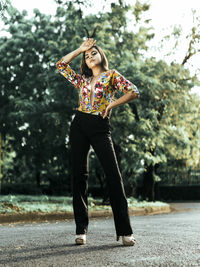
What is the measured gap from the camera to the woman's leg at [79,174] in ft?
14.9

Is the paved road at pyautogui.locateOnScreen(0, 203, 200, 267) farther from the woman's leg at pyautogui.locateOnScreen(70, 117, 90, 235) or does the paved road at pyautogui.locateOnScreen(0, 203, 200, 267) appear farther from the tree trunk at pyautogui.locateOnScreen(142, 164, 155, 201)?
the tree trunk at pyautogui.locateOnScreen(142, 164, 155, 201)

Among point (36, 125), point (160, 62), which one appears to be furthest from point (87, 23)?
point (36, 125)

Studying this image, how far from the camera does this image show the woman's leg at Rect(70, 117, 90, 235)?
453 cm

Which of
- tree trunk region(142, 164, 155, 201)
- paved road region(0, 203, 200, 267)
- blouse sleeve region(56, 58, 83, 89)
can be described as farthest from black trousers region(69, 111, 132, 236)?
tree trunk region(142, 164, 155, 201)

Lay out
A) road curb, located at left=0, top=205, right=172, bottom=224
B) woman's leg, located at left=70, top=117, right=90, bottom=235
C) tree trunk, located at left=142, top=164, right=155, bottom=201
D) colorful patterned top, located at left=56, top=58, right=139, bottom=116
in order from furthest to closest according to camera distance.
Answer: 1. tree trunk, located at left=142, top=164, right=155, bottom=201
2. road curb, located at left=0, top=205, right=172, bottom=224
3. woman's leg, located at left=70, top=117, right=90, bottom=235
4. colorful patterned top, located at left=56, top=58, right=139, bottom=116

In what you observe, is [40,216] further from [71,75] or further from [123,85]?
[123,85]

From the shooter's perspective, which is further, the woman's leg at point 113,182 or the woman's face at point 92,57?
the woman's face at point 92,57

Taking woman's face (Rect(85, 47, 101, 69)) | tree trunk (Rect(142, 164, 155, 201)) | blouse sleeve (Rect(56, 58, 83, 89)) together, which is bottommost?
tree trunk (Rect(142, 164, 155, 201))

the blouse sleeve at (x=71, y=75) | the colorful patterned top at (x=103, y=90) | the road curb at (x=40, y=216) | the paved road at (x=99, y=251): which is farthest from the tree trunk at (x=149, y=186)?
the colorful patterned top at (x=103, y=90)

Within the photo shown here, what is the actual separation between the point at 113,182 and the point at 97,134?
0.53 meters

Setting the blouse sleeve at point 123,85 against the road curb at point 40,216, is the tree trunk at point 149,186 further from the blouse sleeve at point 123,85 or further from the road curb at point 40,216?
the blouse sleeve at point 123,85

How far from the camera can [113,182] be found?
14.3 ft

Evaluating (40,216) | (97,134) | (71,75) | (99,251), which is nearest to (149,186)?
(40,216)

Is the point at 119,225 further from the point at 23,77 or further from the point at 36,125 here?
the point at 23,77
